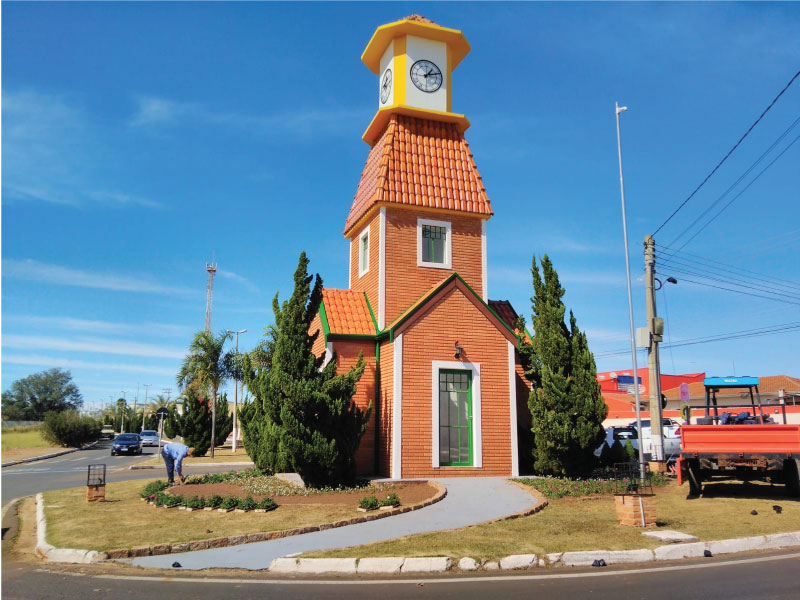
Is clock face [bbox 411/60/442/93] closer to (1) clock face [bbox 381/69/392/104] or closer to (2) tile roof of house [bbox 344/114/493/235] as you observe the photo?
(1) clock face [bbox 381/69/392/104]

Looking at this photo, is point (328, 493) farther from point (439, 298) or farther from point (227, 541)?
point (439, 298)

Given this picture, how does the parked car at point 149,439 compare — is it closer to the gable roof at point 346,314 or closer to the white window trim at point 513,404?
the gable roof at point 346,314

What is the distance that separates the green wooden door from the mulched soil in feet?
6.22

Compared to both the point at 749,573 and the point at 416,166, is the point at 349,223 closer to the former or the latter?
the point at 416,166

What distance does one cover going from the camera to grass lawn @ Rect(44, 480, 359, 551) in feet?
33.4

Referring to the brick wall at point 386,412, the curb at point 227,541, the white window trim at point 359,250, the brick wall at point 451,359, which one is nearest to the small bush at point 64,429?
the white window trim at point 359,250

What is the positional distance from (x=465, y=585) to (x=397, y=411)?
9.47 m

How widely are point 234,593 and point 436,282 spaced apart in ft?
45.2

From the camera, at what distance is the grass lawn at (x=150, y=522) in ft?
33.4

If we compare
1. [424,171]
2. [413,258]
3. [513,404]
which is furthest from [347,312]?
[513,404]

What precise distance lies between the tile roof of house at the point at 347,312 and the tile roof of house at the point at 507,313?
14.0 feet

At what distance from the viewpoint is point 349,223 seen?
23.0 meters

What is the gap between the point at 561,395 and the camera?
16.8m

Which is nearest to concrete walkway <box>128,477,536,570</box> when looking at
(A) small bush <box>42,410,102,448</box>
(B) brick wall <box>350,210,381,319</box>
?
(B) brick wall <box>350,210,381,319</box>
